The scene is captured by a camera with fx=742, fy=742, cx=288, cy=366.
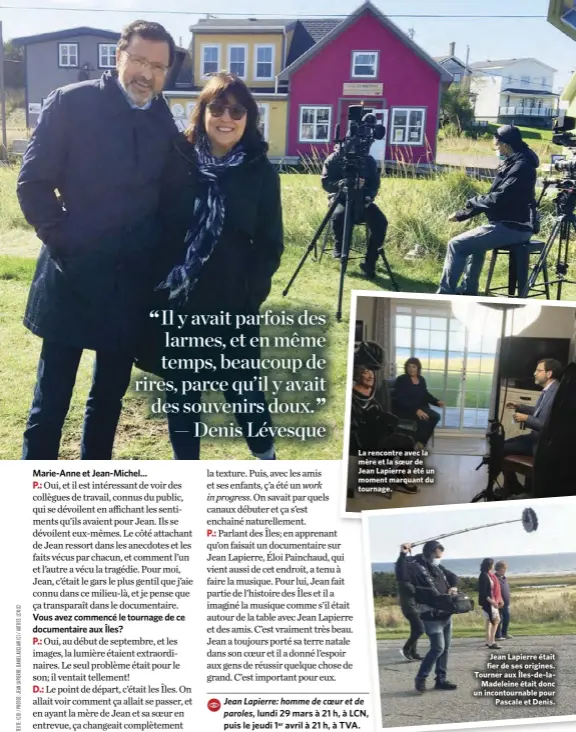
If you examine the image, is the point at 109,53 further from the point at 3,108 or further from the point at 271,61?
the point at 271,61

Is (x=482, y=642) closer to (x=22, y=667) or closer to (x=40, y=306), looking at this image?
(x=22, y=667)

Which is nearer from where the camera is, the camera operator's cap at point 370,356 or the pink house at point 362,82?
the pink house at point 362,82

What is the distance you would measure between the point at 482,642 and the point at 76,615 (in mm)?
1610

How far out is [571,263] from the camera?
2.94 metres

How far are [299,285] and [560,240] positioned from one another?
3.40ft

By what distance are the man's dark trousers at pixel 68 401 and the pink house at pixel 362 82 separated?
1.10 metres

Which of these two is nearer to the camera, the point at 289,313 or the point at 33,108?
the point at 33,108

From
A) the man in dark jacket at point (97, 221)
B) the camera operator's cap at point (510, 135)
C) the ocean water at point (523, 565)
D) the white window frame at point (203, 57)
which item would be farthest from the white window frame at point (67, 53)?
the ocean water at point (523, 565)

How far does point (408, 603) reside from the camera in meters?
2.92

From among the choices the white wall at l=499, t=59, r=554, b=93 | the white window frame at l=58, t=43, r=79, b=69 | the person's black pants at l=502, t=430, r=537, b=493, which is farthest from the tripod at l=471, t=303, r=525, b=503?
the white window frame at l=58, t=43, r=79, b=69

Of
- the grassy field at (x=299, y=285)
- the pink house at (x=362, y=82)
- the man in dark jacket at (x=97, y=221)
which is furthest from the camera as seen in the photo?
the grassy field at (x=299, y=285)

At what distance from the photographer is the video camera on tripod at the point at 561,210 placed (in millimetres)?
2857

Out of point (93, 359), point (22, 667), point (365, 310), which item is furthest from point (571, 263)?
point (22, 667)

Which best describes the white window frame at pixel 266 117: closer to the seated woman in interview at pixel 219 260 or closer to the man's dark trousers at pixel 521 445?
the seated woman in interview at pixel 219 260
